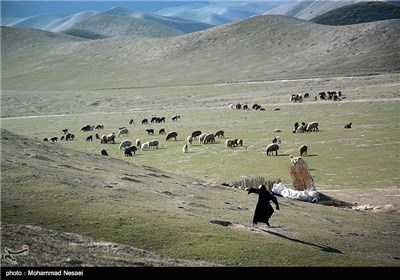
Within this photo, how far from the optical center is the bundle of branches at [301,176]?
2908 centimetres

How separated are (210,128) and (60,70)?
5218 inches

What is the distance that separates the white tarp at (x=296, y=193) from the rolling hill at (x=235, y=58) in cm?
10329

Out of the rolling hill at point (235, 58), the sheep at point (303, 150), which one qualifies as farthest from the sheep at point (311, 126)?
the rolling hill at point (235, 58)

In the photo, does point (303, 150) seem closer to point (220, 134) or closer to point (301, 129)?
point (301, 129)

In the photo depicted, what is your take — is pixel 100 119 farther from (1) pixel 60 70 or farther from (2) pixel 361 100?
(1) pixel 60 70

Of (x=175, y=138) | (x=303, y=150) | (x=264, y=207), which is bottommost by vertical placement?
(x=264, y=207)

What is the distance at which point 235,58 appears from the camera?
538ft

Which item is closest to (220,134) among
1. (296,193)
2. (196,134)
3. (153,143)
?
(196,134)

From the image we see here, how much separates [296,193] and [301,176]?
1140mm

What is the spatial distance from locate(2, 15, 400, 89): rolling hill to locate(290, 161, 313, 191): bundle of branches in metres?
103

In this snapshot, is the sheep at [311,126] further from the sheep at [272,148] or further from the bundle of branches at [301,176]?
the bundle of branches at [301,176]

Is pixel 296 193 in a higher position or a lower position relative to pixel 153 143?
lower

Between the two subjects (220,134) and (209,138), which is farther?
(220,134)

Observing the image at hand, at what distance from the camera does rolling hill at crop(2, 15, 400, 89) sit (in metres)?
140
